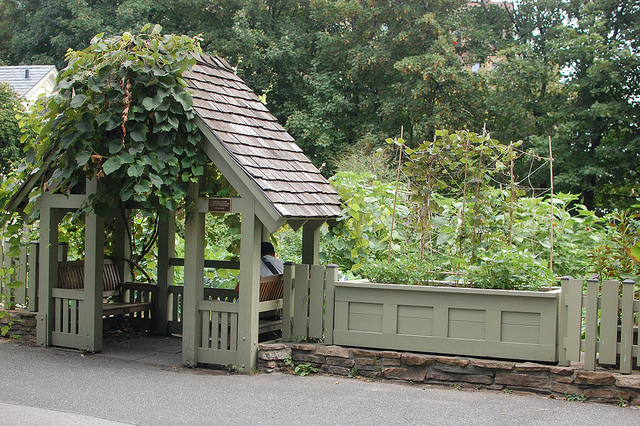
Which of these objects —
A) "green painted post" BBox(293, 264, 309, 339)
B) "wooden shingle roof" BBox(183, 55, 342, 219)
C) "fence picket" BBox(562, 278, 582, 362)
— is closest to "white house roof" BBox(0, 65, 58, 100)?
"wooden shingle roof" BBox(183, 55, 342, 219)

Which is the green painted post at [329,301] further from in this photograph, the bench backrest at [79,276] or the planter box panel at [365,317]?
the bench backrest at [79,276]

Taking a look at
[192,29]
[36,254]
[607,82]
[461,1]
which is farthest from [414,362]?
[192,29]

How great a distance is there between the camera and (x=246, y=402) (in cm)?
588

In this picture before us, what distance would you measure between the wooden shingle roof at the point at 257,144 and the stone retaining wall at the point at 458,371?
1489mm

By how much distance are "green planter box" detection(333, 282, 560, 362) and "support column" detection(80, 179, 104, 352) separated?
2908 millimetres

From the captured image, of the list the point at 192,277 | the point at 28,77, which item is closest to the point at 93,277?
the point at 192,277

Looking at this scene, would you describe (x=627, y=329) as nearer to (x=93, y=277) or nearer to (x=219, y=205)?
(x=219, y=205)

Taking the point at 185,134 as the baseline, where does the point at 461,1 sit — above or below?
above

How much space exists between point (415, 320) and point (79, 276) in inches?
185

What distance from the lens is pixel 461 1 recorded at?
25750 mm

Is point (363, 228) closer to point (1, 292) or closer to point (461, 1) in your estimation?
point (1, 292)

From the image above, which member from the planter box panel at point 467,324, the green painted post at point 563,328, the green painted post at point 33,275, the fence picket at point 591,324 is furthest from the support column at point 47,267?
the fence picket at point 591,324

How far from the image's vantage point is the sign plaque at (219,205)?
705 cm

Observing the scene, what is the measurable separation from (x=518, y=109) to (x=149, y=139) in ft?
62.6
